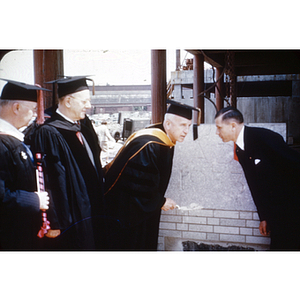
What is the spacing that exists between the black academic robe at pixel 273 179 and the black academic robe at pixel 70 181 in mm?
1720

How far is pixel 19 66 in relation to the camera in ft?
9.50

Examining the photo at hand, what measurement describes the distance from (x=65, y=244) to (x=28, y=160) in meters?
1.06

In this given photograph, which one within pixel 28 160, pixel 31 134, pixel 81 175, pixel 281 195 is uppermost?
pixel 31 134

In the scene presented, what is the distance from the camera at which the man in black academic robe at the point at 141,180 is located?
2887mm

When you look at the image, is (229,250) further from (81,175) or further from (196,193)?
(81,175)

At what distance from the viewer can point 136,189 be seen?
9.53ft

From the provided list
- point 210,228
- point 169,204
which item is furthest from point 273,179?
point 169,204

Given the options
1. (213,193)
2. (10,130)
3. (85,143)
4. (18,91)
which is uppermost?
(18,91)

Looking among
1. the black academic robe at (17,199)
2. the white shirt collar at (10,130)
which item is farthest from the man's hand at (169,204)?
the white shirt collar at (10,130)

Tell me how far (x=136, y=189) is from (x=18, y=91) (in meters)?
1.70

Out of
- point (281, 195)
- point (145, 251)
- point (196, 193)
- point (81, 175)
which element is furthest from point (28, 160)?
point (281, 195)

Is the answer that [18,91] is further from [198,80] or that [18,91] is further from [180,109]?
[198,80]

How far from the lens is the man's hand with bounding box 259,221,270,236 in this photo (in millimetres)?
2920
